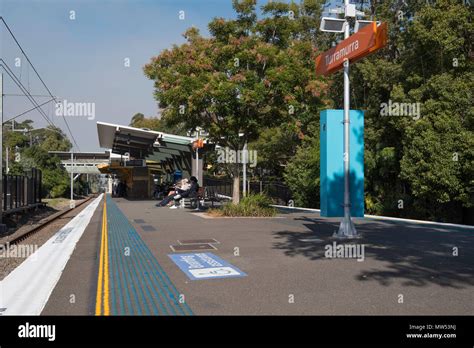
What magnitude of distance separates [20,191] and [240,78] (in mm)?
10692

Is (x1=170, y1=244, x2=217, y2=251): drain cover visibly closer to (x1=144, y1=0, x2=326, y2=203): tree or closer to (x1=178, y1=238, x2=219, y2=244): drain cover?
(x1=178, y1=238, x2=219, y2=244): drain cover

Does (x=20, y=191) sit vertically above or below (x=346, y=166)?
below

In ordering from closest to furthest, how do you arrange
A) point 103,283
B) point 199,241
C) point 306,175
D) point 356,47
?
point 103,283 < point 356,47 < point 199,241 < point 306,175

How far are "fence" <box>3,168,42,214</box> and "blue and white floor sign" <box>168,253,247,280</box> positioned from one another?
1047cm

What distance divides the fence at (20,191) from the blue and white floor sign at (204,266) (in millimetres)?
10471

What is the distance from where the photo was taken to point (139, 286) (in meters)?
6.96

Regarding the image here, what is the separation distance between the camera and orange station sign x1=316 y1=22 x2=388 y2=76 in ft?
34.8

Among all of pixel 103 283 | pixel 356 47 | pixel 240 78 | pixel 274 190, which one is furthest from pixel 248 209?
pixel 274 190

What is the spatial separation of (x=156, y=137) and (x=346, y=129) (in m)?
22.9

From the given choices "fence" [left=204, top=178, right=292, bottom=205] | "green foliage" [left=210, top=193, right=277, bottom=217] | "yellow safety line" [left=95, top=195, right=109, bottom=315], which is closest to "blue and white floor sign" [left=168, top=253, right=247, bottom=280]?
"yellow safety line" [left=95, top=195, right=109, bottom=315]

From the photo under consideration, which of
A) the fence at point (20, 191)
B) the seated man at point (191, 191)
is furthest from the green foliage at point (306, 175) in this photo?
the fence at point (20, 191)

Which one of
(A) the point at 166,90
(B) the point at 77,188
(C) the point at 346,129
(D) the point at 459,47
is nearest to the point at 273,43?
(A) the point at 166,90

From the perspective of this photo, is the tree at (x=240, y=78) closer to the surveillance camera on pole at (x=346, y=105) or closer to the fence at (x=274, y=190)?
the surveillance camera on pole at (x=346, y=105)

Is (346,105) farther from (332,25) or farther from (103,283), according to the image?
(103,283)
